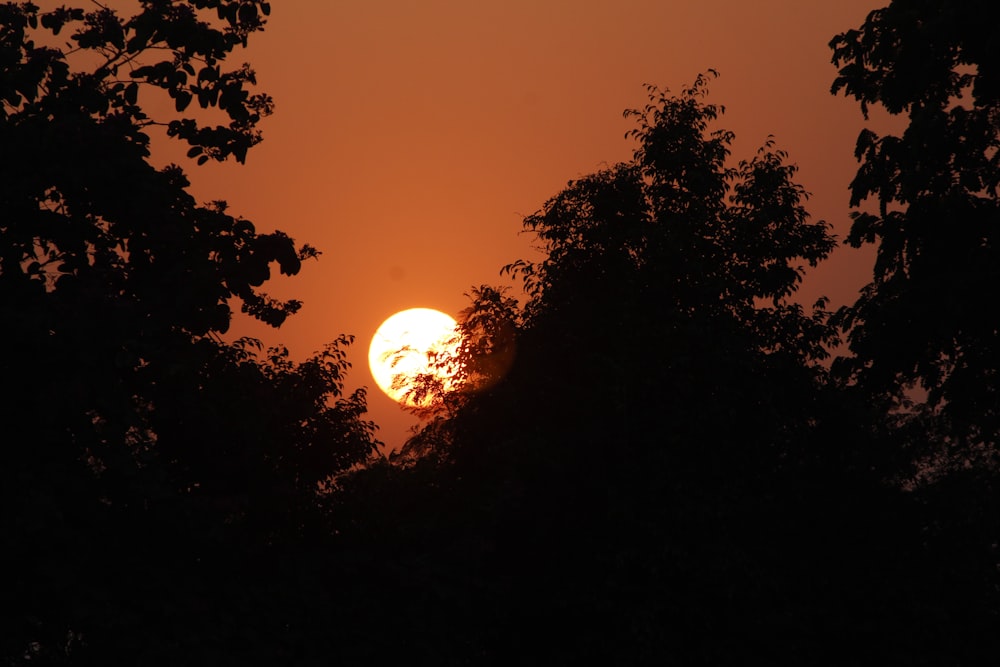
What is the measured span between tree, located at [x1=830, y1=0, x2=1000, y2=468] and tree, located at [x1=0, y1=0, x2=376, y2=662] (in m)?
11.5

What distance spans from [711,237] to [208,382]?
46.5 feet

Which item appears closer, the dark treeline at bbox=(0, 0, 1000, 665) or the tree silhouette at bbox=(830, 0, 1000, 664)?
the dark treeline at bbox=(0, 0, 1000, 665)

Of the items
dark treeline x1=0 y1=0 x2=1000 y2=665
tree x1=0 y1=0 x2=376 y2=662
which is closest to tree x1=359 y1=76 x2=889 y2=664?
dark treeline x1=0 y1=0 x2=1000 y2=665

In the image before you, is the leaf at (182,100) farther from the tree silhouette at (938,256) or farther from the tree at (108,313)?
the tree silhouette at (938,256)

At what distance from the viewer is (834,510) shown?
20.8 metres

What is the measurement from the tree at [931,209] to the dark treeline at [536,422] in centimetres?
6

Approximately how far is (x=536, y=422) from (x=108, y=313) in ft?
37.2

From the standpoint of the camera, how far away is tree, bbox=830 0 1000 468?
→ 61.2ft

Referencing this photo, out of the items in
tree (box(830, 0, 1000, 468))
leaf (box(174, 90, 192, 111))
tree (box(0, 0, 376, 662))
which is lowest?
tree (box(0, 0, 376, 662))

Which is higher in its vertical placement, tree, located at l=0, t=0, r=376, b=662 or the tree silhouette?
the tree silhouette

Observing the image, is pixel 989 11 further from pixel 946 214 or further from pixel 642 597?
pixel 642 597

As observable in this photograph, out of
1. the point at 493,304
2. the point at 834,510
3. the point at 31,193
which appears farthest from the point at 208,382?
the point at 834,510

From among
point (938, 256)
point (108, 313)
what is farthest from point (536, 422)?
point (108, 313)

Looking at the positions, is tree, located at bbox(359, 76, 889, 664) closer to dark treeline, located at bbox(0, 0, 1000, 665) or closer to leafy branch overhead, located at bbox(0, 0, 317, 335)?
dark treeline, located at bbox(0, 0, 1000, 665)
